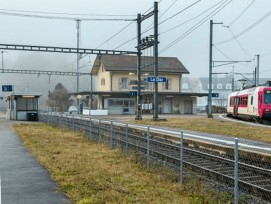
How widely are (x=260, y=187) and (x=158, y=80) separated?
82.0 feet

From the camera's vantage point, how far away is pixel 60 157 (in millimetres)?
13320

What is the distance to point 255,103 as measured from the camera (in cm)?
3284

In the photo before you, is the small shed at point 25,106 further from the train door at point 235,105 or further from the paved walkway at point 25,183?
the paved walkway at point 25,183

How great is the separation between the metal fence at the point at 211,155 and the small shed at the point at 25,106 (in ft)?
91.6

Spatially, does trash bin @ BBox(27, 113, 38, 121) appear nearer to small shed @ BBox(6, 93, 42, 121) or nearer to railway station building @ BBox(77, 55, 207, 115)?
small shed @ BBox(6, 93, 42, 121)

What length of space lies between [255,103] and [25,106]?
22.8 meters

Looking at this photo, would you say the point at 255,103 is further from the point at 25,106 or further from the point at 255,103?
the point at 25,106

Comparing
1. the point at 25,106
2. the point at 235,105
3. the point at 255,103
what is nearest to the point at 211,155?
the point at 255,103

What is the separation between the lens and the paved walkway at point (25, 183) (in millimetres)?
7594

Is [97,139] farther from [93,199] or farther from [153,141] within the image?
[93,199]

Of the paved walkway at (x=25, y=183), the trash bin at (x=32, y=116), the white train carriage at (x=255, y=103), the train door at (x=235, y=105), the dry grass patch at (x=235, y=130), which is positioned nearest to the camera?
the paved walkway at (x=25, y=183)

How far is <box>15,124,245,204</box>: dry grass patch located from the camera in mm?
7696

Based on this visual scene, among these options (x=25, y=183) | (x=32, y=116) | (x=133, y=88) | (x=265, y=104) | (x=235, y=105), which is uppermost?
(x=133, y=88)

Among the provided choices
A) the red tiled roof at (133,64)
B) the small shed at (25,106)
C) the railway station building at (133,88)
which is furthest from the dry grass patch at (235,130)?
the red tiled roof at (133,64)
